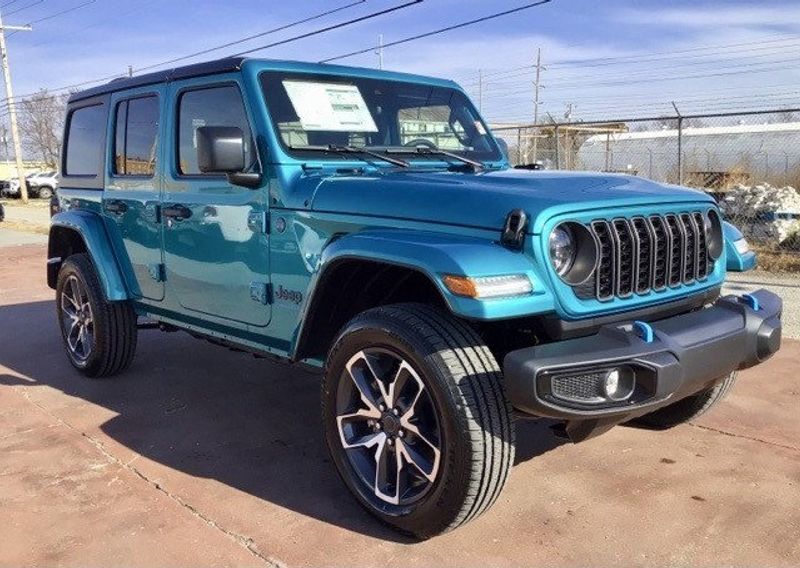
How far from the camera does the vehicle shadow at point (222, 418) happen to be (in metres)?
3.50

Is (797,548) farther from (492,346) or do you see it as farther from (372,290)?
(372,290)

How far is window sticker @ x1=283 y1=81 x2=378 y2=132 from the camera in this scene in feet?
12.3

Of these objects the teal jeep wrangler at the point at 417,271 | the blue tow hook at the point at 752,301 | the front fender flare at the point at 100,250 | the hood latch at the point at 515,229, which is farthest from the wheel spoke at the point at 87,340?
the blue tow hook at the point at 752,301

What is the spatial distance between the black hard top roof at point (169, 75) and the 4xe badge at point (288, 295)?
3.80 feet

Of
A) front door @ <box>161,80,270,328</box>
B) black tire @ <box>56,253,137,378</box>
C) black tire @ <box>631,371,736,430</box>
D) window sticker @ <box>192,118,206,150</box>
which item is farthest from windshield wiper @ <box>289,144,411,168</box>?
black tire @ <box>56,253,137,378</box>

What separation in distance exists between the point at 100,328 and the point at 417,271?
2986 millimetres

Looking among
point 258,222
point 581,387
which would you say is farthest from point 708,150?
point 581,387

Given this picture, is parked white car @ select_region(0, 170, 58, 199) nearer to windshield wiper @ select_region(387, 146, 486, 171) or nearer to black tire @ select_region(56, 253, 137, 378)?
black tire @ select_region(56, 253, 137, 378)

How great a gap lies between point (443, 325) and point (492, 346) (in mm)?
498

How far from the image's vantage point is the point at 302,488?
Result: 11.4 ft

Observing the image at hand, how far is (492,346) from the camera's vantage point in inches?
126

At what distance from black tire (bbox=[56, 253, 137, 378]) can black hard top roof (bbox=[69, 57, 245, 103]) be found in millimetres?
1165

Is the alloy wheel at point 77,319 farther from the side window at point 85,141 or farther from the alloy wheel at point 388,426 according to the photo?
the alloy wheel at point 388,426

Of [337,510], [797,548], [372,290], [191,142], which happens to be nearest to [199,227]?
[191,142]
